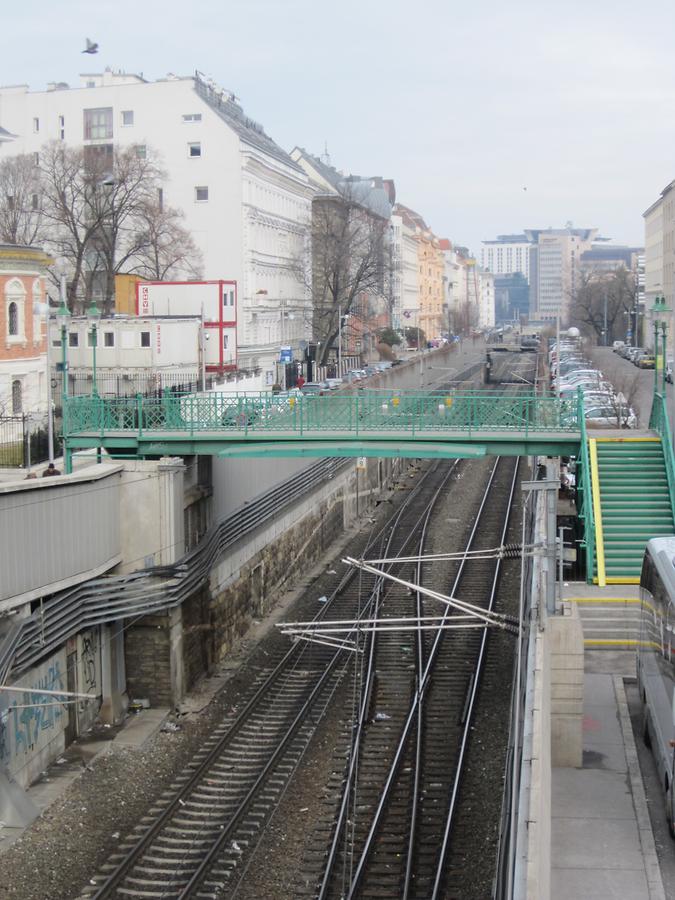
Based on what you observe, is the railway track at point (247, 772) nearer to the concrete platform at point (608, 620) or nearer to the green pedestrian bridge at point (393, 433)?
the concrete platform at point (608, 620)

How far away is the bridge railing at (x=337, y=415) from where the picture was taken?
2289cm

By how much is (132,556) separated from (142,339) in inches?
974

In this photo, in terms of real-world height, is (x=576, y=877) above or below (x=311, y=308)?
below

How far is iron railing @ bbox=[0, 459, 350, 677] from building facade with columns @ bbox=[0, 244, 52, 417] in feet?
38.0

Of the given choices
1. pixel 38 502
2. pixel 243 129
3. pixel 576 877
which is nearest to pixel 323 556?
pixel 38 502

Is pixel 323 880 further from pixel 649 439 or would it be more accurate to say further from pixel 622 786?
pixel 649 439

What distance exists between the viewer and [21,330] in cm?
3709

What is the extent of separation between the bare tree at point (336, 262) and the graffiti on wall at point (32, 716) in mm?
48409

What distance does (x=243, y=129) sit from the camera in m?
65.4

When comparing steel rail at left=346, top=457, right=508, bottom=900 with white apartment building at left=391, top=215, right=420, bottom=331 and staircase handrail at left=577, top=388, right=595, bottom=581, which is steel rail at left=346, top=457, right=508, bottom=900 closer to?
staircase handrail at left=577, top=388, right=595, bottom=581

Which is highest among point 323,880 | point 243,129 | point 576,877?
point 243,129

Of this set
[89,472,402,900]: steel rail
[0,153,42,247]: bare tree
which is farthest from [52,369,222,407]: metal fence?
[0,153,42,247]: bare tree

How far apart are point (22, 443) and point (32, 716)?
1098cm

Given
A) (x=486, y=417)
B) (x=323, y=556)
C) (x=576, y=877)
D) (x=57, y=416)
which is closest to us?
(x=576, y=877)
